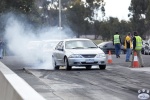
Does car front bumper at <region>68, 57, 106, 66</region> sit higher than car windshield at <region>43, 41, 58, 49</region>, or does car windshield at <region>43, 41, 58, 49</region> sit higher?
car windshield at <region>43, 41, 58, 49</region>

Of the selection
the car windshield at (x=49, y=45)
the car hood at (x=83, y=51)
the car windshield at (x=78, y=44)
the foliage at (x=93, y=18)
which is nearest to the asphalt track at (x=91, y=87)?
the car hood at (x=83, y=51)

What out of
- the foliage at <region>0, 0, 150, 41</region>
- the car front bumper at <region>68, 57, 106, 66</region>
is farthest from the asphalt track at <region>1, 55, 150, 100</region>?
the foliage at <region>0, 0, 150, 41</region>

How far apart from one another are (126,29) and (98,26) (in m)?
5.88

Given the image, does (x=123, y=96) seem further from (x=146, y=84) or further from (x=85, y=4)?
(x=85, y=4)

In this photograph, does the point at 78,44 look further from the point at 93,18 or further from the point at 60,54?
the point at 93,18

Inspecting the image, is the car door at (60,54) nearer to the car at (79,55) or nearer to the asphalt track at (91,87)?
the car at (79,55)

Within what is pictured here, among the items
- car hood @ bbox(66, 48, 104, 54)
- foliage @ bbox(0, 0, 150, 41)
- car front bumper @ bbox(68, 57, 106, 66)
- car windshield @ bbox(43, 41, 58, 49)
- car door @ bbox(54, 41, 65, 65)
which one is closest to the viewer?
car front bumper @ bbox(68, 57, 106, 66)

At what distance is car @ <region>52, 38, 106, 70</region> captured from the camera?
1941cm

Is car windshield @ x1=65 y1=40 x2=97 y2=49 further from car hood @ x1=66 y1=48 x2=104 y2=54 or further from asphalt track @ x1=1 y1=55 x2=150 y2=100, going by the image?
asphalt track @ x1=1 y1=55 x2=150 y2=100

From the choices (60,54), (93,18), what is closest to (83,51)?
(60,54)

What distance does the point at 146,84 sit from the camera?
1348 centimetres

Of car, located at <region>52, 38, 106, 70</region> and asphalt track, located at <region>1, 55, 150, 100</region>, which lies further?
car, located at <region>52, 38, 106, 70</region>

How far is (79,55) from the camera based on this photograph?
63.8 feet

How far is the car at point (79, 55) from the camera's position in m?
19.4
